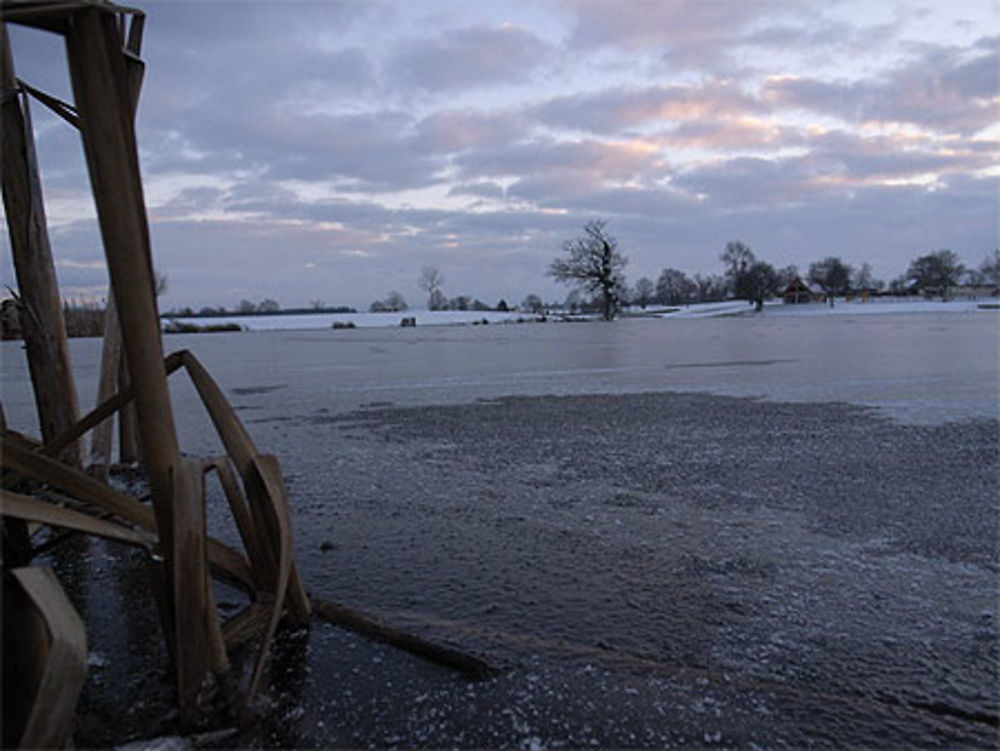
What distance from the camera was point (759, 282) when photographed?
290 feet

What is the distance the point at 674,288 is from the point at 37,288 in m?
130

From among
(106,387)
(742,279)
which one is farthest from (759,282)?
(106,387)

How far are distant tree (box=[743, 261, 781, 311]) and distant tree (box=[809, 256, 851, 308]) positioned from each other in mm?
9982

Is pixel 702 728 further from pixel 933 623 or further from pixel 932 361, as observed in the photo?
pixel 932 361

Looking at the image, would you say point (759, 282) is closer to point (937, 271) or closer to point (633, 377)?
point (937, 271)

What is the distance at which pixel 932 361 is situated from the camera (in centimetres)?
1270

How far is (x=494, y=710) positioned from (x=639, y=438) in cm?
436

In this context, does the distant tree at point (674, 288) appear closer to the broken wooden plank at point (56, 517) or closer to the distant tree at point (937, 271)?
the distant tree at point (937, 271)

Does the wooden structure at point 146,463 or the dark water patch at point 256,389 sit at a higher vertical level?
the wooden structure at point 146,463

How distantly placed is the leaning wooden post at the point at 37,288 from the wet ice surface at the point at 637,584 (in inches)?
35.0

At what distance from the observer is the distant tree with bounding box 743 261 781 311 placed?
283ft

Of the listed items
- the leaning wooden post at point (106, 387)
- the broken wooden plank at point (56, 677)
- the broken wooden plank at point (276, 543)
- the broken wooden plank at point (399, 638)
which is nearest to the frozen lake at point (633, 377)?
the leaning wooden post at point (106, 387)

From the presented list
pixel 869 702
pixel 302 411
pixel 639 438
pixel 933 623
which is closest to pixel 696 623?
pixel 869 702

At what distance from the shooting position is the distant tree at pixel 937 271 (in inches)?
4409
